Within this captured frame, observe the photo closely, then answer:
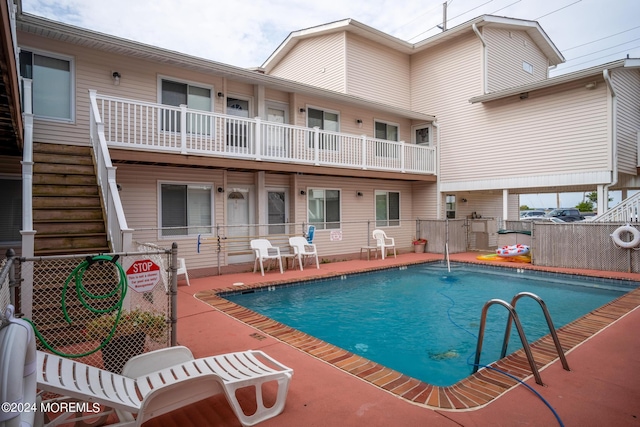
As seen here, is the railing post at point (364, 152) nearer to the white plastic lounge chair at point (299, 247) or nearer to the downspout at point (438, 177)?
the white plastic lounge chair at point (299, 247)

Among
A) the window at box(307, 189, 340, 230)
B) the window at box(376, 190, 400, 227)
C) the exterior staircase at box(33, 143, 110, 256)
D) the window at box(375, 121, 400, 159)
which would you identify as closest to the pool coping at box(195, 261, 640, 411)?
the exterior staircase at box(33, 143, 110, 256)

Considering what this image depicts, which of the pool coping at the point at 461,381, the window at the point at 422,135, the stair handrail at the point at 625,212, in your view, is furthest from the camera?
the window at the point at 422,135

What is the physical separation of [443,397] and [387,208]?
38.9 ft

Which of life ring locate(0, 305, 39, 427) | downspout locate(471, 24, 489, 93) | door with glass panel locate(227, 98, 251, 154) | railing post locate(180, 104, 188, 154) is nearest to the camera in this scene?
life ring locate(0, 305, 39, 427)

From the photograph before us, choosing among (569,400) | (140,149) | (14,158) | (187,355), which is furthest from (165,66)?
(569,400)

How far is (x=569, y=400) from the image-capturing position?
9.68 feet

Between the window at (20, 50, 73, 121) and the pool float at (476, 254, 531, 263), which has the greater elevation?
the window at (20, 50, 73, 121)

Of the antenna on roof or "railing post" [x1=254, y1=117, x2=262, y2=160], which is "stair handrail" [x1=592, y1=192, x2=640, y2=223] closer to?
"railing post" [x1=254, y1=117, x2=262, y2=160]

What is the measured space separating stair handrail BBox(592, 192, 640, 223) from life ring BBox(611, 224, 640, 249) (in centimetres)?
62

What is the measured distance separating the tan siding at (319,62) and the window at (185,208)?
24.3ft

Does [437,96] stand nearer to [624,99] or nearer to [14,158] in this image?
[624,99]

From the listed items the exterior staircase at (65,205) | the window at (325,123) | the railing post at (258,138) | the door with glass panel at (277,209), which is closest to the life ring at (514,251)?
the window at (325,123)

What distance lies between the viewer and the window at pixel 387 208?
1427 centimetres

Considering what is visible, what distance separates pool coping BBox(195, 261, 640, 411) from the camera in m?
3.00
